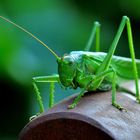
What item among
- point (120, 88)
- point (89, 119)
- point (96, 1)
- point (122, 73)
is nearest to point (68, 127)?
point (89, 119)

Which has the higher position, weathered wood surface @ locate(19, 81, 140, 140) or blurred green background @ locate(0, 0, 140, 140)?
weathered wood surface @ locate(19, 81, 140, 140)

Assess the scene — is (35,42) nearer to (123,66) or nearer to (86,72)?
(123,66)

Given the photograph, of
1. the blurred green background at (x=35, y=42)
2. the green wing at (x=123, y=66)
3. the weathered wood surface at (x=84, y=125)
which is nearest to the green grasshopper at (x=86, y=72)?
the green wing at (x=123, y=66)

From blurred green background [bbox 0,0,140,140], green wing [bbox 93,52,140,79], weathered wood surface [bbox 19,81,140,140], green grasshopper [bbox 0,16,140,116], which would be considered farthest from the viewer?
blurred green background [bbox 0,0,140,140]

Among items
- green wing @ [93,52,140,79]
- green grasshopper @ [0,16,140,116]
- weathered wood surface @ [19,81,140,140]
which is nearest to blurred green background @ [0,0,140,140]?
green wing @ [93,52,140,79]

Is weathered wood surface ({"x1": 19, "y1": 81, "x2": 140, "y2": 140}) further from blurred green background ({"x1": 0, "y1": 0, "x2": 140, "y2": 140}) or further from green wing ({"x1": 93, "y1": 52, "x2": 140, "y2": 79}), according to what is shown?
blurred green background ({"x1": 0, "y1": 0, "x2": 140, "y2": 140})

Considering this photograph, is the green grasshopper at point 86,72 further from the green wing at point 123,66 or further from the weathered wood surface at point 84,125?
the weathered wood surface at point 84,125
